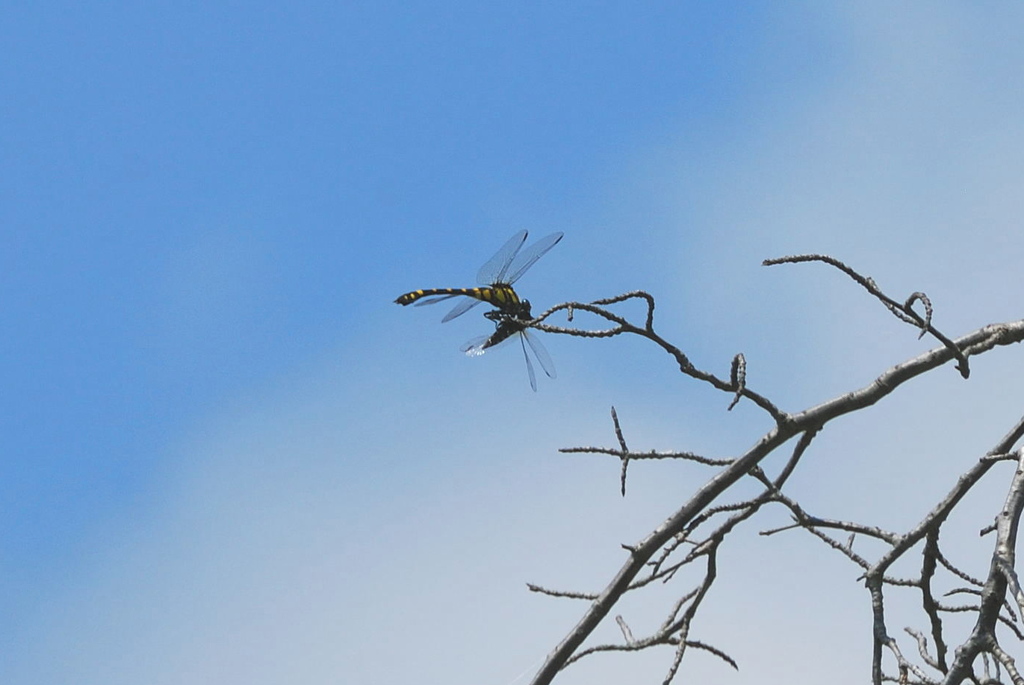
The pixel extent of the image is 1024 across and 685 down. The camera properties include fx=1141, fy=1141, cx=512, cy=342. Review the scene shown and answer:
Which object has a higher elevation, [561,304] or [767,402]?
[767,402]

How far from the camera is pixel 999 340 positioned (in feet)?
16.6

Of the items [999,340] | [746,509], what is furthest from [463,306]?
[999,340]

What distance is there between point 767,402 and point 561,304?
3.22 ft

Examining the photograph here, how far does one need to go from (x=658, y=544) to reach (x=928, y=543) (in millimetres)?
1721

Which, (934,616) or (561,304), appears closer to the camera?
(561,304)

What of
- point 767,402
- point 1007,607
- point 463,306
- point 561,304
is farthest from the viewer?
point 463,306

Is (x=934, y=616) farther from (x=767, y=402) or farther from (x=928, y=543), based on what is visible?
(x=767, y=402)

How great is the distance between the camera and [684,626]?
189 inches

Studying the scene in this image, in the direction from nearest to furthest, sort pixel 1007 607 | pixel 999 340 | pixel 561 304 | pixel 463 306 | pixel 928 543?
1. pixel 561 304
2. pixel 1007 607
3. pixel 999 340
4. pixel 928 543
5. pixel 463 306

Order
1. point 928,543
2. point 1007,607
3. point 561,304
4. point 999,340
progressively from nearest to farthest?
point 561,304
point 1007,607
point 999,340
point 928,543

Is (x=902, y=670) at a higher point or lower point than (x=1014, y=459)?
lower

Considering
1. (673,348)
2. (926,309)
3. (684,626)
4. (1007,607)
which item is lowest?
(684,626)

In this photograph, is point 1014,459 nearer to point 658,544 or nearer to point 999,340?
point 999,340

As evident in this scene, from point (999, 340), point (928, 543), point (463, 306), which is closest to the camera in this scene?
point (999, 340)
